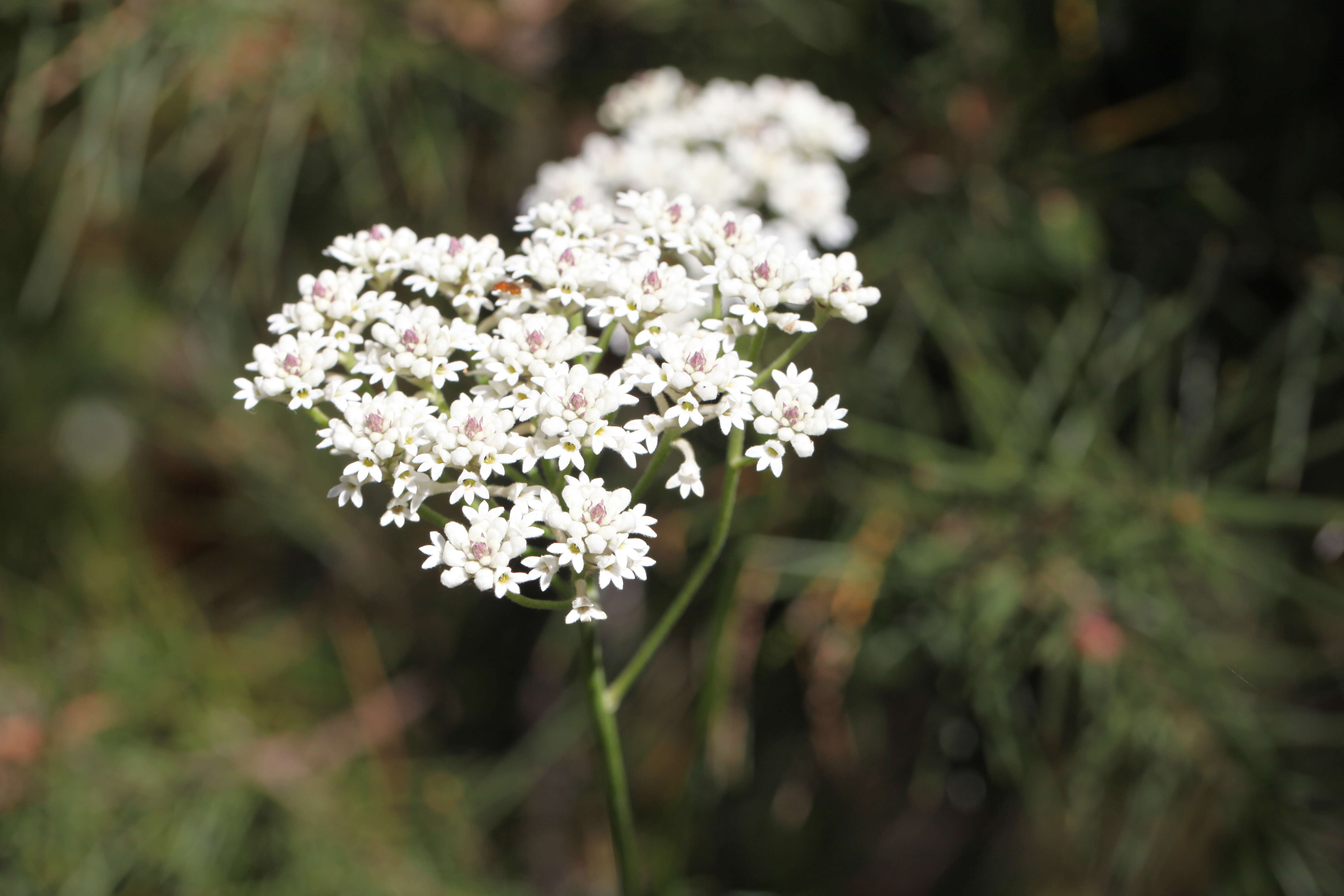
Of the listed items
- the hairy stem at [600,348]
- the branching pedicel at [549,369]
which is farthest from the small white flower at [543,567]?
the hairy stem at [600,348]

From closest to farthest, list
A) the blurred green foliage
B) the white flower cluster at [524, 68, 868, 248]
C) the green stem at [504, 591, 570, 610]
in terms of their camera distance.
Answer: the green stem at [504, 591, 570, 610], the white flower cluster at [524, 68, 868, 248], the blurred green foliage

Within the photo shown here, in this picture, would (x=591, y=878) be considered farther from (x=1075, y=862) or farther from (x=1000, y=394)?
(x=1000, y=394)

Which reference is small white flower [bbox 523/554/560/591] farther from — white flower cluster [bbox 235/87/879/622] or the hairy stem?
the hairy stem

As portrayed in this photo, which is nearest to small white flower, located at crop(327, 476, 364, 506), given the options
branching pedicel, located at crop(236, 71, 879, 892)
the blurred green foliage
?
branching pedicel, located at crop(236, 71, 879, 892)

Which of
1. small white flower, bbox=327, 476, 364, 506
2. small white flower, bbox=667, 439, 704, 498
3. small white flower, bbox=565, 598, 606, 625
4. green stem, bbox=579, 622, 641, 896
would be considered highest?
small white flower, bbox=667, 439, 704, 498

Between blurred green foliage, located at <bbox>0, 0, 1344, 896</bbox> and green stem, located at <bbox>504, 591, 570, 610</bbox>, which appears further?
blurred green foliage, located at <bbox>0, 0, 1344, 896</bbox>

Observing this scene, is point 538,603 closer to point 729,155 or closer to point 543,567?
point 543,567
